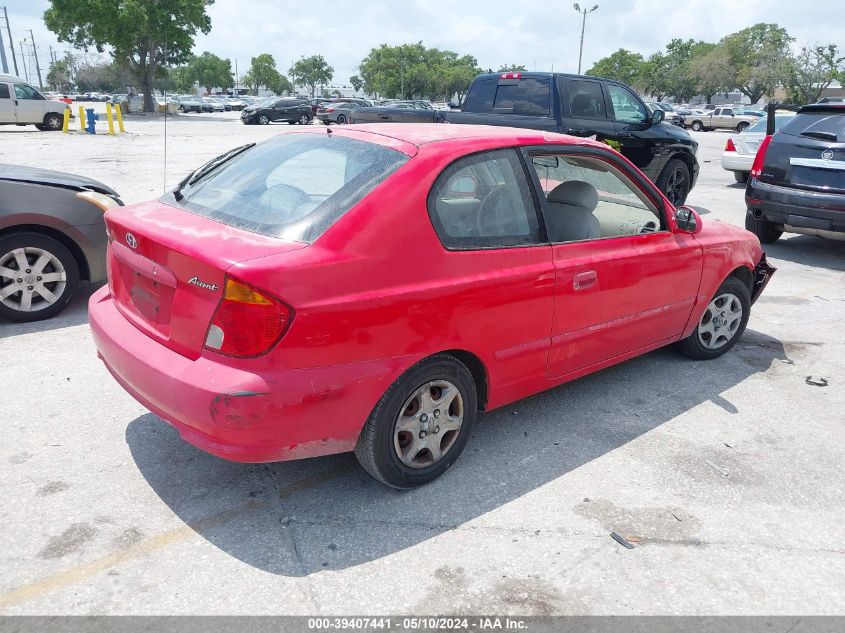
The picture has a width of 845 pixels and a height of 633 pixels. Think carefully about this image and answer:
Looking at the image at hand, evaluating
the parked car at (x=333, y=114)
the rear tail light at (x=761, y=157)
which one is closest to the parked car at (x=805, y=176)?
the rear tail light at (x=761, y=157)

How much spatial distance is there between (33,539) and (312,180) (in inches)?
75.5

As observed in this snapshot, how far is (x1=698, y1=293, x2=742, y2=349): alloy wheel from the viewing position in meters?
4.74

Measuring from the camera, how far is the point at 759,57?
7906 cm

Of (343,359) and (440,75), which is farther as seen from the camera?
(440,75)

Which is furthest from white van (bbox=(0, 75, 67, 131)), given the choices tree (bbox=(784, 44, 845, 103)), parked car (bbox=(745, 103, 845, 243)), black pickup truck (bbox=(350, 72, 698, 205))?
tree (bbox=(784, 44, 845, 103))

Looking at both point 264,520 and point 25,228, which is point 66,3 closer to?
point 25,228

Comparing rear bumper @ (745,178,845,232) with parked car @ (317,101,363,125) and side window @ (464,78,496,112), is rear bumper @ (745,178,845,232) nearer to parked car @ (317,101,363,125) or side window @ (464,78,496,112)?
side window @ (464,78,496,112)

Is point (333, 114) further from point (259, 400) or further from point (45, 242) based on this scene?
point (259, 400)

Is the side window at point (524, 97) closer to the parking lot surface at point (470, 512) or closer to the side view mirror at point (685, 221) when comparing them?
the side view mirror at point (685, 221)

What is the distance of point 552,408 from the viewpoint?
409 cm

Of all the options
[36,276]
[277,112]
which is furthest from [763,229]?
[277,112]

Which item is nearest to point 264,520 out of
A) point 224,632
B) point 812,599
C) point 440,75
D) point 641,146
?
point 224,632

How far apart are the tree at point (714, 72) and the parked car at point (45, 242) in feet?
321

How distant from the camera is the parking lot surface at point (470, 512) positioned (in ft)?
8.30
